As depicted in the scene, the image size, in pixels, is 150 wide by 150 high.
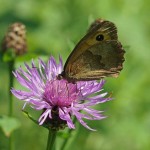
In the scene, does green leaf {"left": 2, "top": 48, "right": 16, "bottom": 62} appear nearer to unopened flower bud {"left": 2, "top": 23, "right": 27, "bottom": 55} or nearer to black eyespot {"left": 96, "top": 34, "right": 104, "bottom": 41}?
unopened flower bud {"left": 2, "top": 23, "right": 27, "bottom": 55}

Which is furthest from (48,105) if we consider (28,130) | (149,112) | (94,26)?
(149,112)

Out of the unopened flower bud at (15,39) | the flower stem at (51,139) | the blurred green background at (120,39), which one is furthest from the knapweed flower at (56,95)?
the blurred green background at (120,39)

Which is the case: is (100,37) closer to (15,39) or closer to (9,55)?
(9,55)

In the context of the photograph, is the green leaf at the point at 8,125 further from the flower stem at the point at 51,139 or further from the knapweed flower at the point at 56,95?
the flower stem at the point at 51,139

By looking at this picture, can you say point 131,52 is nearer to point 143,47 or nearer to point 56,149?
point 143,47

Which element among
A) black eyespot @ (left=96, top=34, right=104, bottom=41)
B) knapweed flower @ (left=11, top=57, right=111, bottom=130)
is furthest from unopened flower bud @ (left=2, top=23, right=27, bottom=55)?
black eyespot @ (left=96, top=34, right=104, bottom=41)

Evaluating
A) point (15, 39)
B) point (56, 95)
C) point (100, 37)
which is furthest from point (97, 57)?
point (15, 39)
